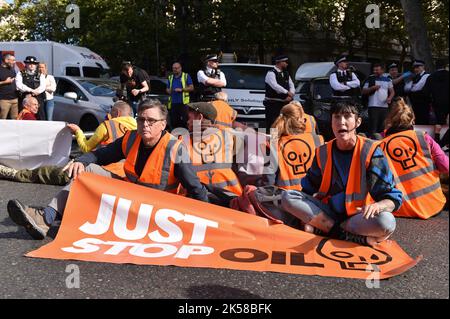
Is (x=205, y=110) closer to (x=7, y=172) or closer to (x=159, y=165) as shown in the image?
(x=159, y=165)

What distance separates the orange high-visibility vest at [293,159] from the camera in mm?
5895

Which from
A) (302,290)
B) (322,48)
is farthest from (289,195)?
(322,48)

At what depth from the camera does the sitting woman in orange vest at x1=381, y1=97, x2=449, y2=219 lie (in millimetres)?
5953

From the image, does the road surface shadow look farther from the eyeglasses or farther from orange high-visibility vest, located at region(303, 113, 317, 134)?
orange high-visibility vest, located at region(303, 113, 317, 134)

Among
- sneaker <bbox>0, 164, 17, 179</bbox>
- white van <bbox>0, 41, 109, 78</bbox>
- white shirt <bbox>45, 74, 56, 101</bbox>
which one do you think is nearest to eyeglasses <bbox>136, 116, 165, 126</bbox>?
sneaker <bbox>0, 164, 17, 179</bbox>

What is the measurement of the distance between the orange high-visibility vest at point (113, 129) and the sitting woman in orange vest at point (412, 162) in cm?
296

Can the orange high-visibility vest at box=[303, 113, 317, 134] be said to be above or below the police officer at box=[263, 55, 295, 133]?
below

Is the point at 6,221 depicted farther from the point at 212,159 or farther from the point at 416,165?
the point at 416,165

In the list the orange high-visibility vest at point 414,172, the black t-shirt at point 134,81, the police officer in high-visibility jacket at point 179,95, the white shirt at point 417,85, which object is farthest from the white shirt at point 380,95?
the black t-shirt at point 134,81

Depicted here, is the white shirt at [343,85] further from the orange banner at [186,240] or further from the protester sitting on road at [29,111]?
the orange banner at [186,240]

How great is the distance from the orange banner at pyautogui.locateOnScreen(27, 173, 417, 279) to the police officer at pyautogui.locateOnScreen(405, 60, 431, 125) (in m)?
Result: 5.55

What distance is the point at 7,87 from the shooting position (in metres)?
10.9

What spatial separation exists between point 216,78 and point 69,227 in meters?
5.98

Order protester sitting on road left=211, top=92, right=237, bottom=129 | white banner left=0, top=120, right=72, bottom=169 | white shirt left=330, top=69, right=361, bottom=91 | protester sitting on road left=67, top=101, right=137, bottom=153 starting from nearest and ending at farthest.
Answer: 1. protester sitting on road left=67, top=101, right=137, bottom=153
2. protester sitting on road left=211, top=92, right=237, bottom=129
3. white banner left=0, top=120, right=72, bottom=169
4. white shirt left=330, top=69, right=361, bottom=91
